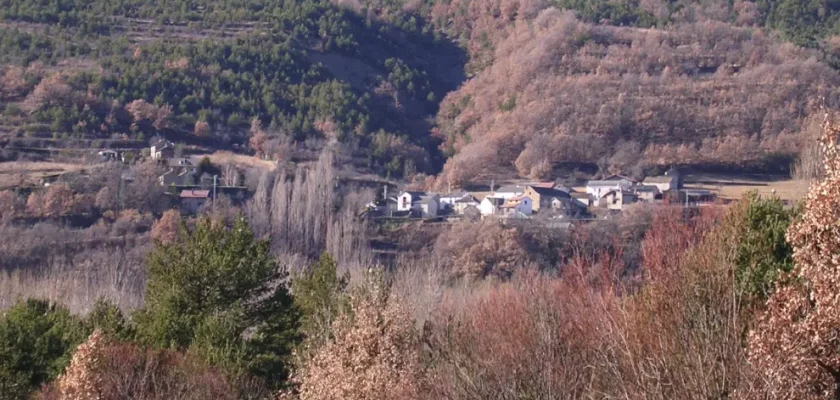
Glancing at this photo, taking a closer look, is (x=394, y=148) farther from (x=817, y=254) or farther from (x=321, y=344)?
(x=817, y=254)

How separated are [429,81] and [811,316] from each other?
83178 mm

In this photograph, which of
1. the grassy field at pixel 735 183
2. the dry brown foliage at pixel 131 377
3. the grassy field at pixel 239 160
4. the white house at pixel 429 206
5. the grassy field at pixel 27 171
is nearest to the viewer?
the dry brown foliage at pixel 131 377

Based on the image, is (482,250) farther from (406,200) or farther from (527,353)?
(527,353)

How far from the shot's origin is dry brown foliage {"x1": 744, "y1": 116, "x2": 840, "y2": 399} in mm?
8398

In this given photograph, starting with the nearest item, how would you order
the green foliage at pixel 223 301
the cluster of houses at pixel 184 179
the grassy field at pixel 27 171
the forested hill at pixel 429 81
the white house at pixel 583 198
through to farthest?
the green foliage at pixel 223 301 < the grassy field at pixel 27 171 < the cluster of houses at pixel 184 179 < the white house at pixel 583 198 < the forested hill at pixel 429 81

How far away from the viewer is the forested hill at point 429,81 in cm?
6500

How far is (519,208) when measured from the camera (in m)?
52.7

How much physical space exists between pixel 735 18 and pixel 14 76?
2366 inches

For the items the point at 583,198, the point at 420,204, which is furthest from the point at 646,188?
the point at 420,204

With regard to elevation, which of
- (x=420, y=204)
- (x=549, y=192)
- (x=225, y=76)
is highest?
(x=225, y=76)

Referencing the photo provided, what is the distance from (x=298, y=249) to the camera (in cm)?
4803

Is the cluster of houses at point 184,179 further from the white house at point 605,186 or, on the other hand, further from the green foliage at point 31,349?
the green foliage at point 31,349

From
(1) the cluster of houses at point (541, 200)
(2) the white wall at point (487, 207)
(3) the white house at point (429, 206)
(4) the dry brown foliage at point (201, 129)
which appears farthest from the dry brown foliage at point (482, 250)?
(4) the dry brown foliage at point (201, 129)

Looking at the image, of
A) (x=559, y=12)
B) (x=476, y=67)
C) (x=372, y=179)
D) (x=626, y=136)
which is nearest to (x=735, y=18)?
(x=559, y=12)
